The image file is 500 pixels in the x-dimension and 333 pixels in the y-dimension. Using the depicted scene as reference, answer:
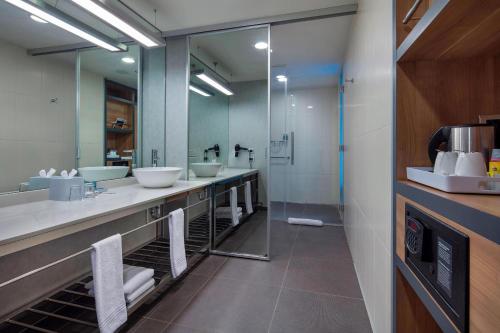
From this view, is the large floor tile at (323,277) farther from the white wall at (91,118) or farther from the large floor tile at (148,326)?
the white wall at (91,118)

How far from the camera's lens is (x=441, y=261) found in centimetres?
61

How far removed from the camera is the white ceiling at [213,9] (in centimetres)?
219

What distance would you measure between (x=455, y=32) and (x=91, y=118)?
2.30 m

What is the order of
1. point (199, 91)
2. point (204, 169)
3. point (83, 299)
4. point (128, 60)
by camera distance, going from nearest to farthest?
point (83, 299) → point (128, 60) → point (204, 169) → point (199, 91)

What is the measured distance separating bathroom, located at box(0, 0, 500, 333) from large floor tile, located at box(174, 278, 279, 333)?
0.01 m

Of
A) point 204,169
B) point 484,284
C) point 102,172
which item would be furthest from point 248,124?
point 484,284

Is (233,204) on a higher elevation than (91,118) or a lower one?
lower

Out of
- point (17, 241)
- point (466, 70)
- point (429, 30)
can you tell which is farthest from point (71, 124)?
point (466, 70)

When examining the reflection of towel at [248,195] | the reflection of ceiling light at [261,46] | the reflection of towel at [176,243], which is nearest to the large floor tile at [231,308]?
the reflection of towel at [176,243]

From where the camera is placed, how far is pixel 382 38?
1.21m

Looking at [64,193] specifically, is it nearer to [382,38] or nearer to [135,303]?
[135,303]

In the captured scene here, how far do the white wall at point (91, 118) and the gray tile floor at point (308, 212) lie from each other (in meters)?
2.81

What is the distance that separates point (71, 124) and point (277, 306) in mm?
2031

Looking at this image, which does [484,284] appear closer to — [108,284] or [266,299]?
[108,284]
